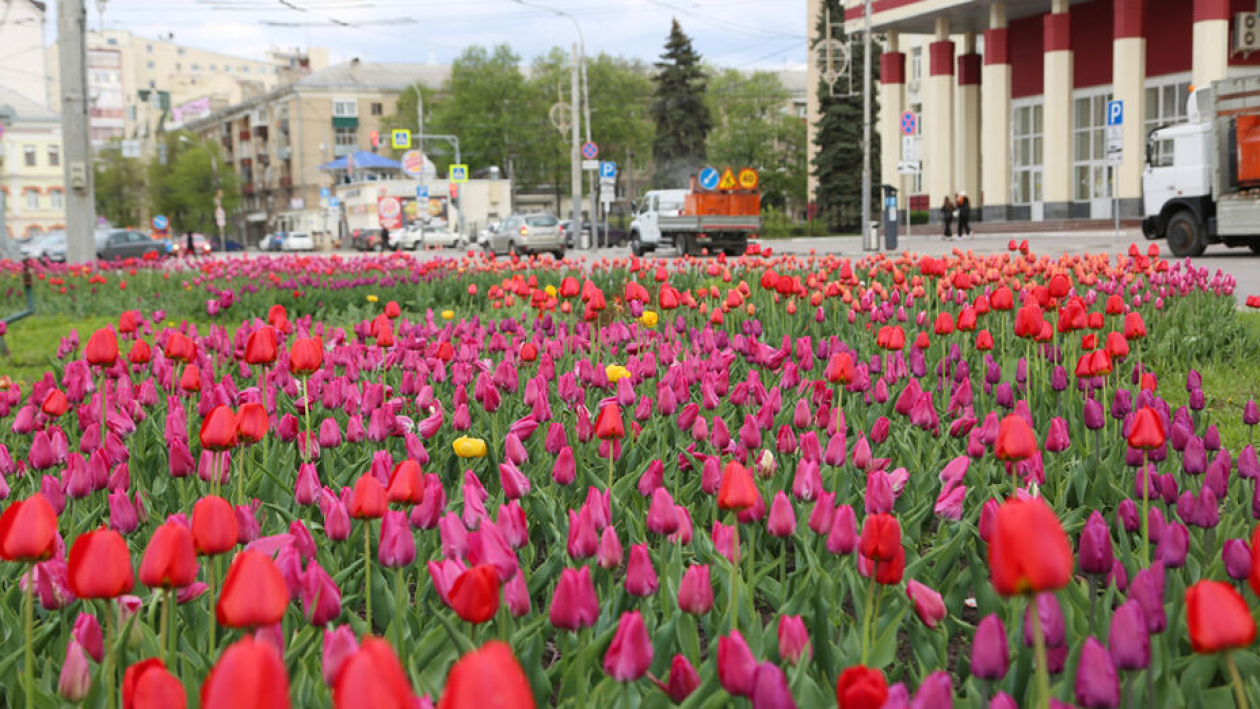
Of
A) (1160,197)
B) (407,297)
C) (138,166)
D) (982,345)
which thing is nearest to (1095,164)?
(1160,197)

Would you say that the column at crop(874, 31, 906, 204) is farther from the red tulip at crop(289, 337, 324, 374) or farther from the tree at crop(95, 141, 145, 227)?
the tree at crop(95, 141, 145, 227)

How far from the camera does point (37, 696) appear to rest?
81.4 inches

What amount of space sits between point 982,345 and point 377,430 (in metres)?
2.14

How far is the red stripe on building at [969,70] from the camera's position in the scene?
47406 mm

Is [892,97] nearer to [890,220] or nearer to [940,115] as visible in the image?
[940,115]

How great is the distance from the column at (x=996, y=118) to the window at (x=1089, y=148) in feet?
7.35

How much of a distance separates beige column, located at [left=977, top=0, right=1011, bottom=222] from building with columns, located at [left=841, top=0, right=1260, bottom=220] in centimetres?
4

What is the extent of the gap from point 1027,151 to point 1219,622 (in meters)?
47.3

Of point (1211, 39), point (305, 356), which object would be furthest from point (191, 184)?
point (305, 356)

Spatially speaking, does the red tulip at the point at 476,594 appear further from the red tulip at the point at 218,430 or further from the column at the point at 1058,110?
the column at the point at 1058,110

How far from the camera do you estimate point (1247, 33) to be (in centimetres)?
3597

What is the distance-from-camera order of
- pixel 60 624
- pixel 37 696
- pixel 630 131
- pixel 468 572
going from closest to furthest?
pixel 468 572 → pixel 37 696 → pixel 60 624 → pixel 630 131

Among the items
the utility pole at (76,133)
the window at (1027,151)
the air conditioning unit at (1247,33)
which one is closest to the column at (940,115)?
the window at (1027,151)

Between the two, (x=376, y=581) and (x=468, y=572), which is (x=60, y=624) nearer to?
(x=376, y=581)
